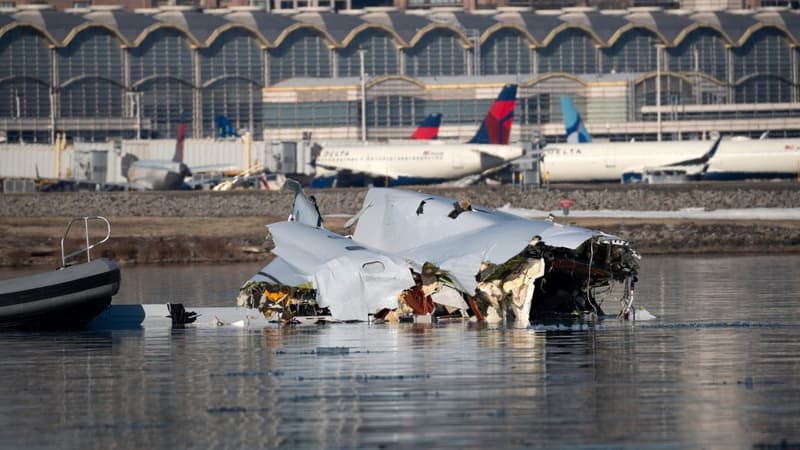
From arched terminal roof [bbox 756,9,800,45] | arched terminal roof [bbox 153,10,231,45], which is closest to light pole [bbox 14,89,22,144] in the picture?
arched terminal roof [bbox 153,10,231,45]

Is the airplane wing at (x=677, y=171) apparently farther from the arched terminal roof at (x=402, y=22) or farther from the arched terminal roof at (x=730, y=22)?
the arched terminal roof at (x=730, y=22)

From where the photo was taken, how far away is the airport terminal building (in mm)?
168375

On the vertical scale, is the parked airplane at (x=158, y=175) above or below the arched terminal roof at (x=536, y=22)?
below

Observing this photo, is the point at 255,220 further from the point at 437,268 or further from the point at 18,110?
the point at 18,110

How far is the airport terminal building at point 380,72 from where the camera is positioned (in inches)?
6629

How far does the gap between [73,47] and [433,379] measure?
518 ft

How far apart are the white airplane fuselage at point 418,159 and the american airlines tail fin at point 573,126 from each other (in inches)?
888

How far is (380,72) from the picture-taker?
181 meters

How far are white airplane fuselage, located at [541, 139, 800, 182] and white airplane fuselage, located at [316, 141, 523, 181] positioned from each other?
4.40m

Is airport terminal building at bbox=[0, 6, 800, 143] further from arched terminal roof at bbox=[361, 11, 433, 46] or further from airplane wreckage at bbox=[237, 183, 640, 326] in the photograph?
airplane wreckage at bbox=[237, 183, 640, 326]

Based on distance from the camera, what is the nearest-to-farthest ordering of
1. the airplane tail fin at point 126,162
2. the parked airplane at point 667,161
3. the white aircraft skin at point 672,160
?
the parked airplane at point 667,161 → the white aircraft skin at point 672,160 → the airplane tail fin at point 126,162

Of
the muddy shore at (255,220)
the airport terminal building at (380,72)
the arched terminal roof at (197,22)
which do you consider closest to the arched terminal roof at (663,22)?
the airport terminal building at (380,72)

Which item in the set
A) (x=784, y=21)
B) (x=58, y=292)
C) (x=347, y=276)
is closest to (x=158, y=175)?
(x=58, y=292)

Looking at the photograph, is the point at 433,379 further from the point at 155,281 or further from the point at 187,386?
the point at 155,281
